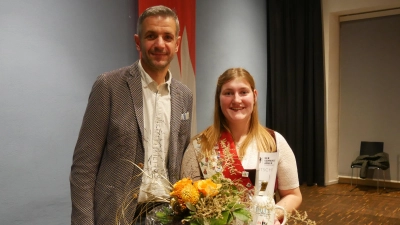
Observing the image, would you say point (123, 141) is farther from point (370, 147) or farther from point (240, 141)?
point (370, 147)

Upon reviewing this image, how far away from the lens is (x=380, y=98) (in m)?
6.35

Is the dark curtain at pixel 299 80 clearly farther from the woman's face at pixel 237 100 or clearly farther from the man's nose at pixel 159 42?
the man's nose at pixel 159 42

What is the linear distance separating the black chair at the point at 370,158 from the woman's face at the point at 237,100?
476 centimetres

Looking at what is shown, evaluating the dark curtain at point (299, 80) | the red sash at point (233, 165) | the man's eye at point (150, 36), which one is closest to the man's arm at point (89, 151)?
the man's eye at point (150, 36)

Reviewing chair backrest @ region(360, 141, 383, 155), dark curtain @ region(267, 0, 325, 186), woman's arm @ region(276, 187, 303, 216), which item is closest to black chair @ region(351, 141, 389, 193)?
chair backrest @ region(360, 141, 383, 155)

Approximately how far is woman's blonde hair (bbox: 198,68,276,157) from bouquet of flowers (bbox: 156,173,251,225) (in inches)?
22.5

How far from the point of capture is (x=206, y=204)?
1144 mm

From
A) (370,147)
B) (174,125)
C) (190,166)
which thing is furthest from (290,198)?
(370,147)

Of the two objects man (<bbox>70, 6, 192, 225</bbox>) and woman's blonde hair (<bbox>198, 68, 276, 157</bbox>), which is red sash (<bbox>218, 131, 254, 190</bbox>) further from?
man (<bbox>70, 6, 192, 225</bbox>)

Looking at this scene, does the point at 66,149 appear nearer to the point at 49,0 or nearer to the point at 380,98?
the point at 49,0

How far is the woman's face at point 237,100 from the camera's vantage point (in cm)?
181

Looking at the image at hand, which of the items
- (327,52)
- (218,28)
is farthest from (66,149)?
(327,52)

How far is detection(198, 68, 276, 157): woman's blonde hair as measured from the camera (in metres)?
1.81

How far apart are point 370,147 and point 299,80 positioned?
4.99 ft
